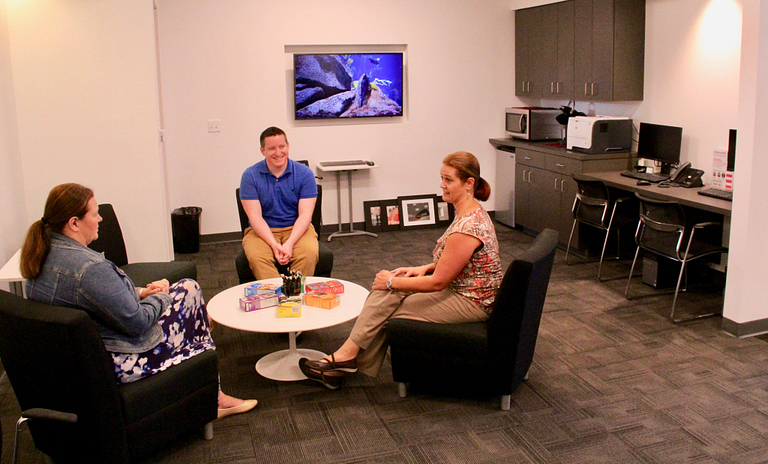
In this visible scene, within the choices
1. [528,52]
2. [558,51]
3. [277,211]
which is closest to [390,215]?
[528,52]

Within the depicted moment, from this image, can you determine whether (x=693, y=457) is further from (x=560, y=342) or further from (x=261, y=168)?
(x=261, y=168)

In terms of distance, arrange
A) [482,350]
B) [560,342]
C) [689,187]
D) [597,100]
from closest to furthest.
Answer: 1. [482,350]
2. [560,342]
3. [689,187]
4. [597,100]

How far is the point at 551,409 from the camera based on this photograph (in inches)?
132

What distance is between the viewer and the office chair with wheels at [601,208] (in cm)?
536

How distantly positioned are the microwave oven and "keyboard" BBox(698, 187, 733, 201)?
2.30m

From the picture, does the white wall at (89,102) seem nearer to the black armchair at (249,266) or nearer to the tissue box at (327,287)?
the black armchair at (249,266)

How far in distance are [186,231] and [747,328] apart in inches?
183

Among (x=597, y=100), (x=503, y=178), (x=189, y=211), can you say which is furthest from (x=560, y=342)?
(x=189, y=211)

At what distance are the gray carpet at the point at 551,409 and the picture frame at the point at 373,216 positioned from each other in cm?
290

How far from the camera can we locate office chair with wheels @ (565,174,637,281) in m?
5.36

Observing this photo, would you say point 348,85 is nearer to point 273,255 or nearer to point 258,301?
point 273,255

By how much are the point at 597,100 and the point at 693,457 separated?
156 inches

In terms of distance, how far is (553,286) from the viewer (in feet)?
17.3

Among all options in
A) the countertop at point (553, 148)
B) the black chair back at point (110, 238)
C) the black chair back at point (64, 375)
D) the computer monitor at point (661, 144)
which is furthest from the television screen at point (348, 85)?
the black chair back at point (64, 375)
